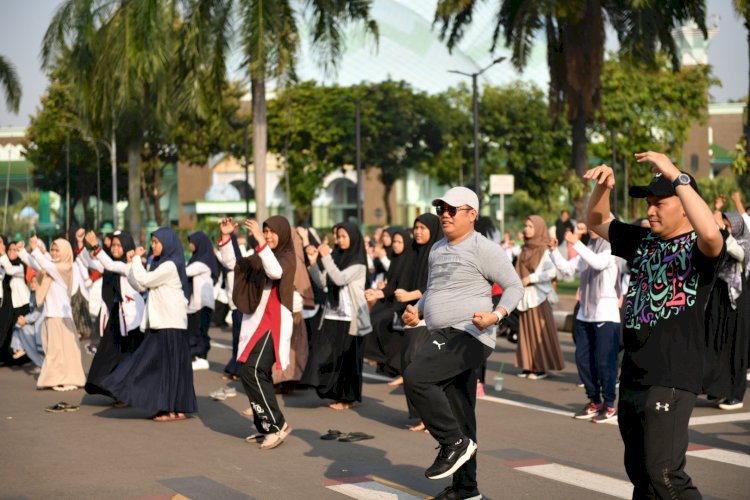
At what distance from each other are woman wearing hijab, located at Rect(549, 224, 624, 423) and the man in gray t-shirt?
351cm

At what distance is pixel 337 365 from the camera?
37.3 feet

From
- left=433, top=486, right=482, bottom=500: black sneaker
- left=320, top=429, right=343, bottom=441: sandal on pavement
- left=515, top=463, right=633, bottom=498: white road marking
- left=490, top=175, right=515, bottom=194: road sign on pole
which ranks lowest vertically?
left=320, top=429, right=343, bottom=441: sandal on pavement

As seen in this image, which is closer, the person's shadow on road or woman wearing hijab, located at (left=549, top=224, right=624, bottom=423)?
the person's shadow on road

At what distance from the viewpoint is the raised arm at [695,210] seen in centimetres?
477

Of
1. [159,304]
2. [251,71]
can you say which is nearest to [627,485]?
[159,304]

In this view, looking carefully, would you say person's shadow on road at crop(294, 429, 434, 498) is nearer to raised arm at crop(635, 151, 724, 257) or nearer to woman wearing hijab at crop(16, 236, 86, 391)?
raised arm at crop(635, 151, 724, 257)

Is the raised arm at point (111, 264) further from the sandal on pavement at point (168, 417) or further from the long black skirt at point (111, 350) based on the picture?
the sandal on pavement at point (168, 417)

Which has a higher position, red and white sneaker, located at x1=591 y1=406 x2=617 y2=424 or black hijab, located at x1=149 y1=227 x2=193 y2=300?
black hijab, located at x1=149 y1=227 x2=193 y2=300

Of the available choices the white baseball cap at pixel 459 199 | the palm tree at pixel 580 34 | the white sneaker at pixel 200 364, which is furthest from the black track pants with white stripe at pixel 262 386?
the palm tree at pixel 580 34

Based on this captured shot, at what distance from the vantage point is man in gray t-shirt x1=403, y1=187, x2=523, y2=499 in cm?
652

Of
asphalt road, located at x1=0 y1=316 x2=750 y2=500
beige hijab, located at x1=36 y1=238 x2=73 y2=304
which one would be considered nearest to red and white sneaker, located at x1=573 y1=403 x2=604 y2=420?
asphalt road, located at x1=0 y1=316 x2=750 y2=500

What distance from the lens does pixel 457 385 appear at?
6.83m

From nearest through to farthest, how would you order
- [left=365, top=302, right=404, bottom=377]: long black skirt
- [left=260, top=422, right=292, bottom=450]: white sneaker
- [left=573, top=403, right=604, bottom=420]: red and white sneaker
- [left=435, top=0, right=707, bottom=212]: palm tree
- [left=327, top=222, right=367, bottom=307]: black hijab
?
[left=260, top=422, right=292, bottom=450]: white sneaker
[left=573, top=403, right=604, bottom=420]: red and white sneaker
[left=327, top=222, right=367, bottom=307]: black hijab
[left=365, top=302, right=404, bottom=377]: long black skirt
[left=435, top=0, right=707, bottom=212]: palm tree

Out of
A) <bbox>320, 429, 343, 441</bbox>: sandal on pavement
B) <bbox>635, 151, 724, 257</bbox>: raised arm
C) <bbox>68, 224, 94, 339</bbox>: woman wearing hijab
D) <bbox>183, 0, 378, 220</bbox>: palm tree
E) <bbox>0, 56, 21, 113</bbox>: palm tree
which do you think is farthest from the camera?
<bbox>0, 56, 21, 113</bbox>: palm tree
